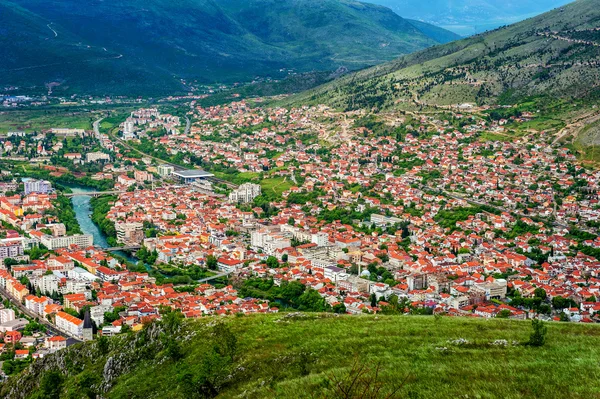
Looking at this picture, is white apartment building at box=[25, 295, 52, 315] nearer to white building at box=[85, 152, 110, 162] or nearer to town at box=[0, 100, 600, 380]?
town at box=[0, 100, 600, 380]

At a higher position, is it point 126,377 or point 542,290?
point 126,377

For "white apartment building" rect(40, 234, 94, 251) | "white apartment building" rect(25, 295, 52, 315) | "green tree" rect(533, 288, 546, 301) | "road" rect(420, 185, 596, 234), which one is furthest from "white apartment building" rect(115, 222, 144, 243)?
"green tree" rect(533, 288, 546, 301)

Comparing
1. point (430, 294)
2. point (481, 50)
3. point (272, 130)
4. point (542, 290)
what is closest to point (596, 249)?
point (542, 290)

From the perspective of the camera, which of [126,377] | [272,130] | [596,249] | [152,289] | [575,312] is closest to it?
[126,377]

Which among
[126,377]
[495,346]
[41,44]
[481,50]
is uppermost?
[41,44]

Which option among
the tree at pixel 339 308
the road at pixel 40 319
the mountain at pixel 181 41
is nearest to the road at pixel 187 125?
the mountain at pixel 181 41

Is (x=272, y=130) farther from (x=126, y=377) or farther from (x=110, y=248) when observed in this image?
(x=126, y=377)
